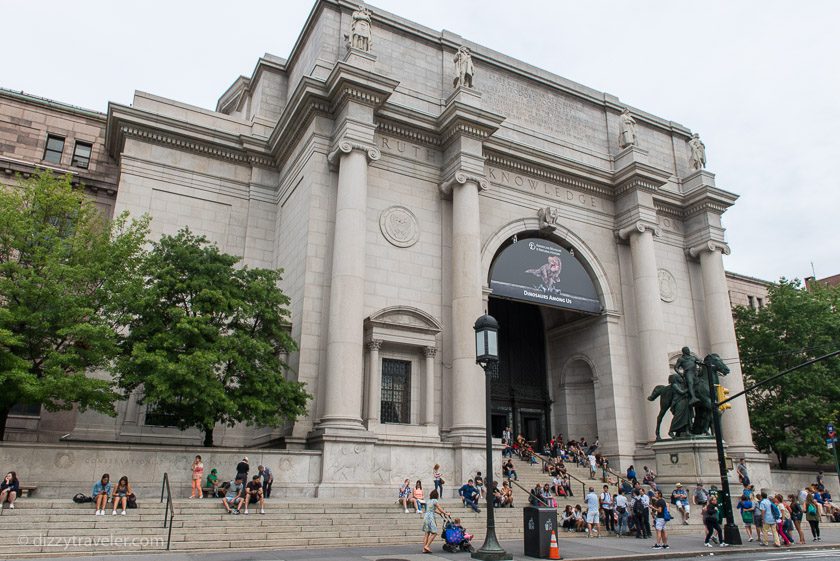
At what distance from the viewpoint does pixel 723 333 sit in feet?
112

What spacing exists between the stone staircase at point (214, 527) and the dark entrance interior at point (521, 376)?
1387 centimetres

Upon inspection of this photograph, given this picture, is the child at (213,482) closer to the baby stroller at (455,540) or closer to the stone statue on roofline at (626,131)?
the baby stroller at (455,540)

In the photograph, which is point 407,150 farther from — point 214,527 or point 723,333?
point 723,333

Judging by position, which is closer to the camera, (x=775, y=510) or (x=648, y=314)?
(x=775, y=510)

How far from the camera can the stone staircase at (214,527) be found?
537 inches

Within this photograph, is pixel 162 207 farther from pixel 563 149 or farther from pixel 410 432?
pixel 563 149

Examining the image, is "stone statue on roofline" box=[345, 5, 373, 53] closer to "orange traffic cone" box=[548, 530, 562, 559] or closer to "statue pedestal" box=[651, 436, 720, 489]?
"orange traffic cone" box=[548, 530, 562, 559]

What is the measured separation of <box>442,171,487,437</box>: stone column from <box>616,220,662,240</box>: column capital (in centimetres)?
958

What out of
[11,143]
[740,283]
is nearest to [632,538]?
[11,143]

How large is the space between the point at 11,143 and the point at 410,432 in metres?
23.3

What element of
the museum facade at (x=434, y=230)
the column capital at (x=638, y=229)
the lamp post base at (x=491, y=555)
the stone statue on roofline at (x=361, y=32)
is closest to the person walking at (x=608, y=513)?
the museum facade at (x=434, y=230)

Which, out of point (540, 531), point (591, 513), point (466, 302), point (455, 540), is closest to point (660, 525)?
point (591, 513)

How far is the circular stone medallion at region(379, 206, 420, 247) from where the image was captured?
26984 mm

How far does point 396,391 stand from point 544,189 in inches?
544
